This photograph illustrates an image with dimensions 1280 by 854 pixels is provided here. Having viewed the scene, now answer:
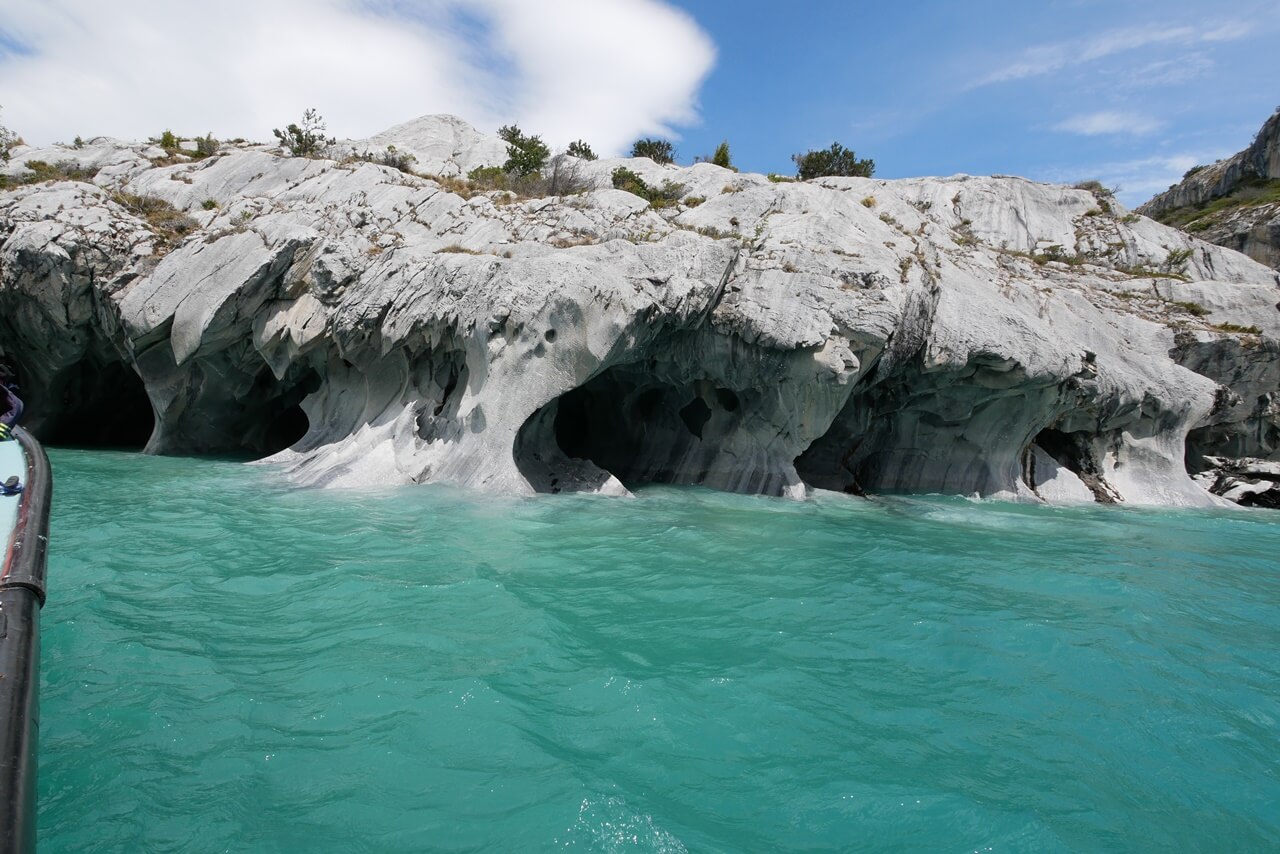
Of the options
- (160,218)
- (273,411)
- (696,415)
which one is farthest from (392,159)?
(696,415)

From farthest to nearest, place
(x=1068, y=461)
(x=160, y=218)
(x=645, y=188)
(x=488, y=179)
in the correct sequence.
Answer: (x=488, y=179), (x=645, y=188), (x=1068, y=461), (x=160, y=218)

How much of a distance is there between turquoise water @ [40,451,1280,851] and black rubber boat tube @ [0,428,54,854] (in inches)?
40.3

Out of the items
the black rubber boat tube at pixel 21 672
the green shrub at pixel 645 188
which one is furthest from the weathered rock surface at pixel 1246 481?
the black rubber boat tube at pixel 21 672

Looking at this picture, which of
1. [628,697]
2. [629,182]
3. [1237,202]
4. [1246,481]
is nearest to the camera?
[628,697]

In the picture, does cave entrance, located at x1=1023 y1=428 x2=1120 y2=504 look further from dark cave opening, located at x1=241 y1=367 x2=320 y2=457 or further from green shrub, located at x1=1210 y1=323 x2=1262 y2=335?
dark cave opening, located at x1=241 y1=367 x2=320 y2=457

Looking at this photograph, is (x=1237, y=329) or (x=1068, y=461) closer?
(x=1068, y=461)

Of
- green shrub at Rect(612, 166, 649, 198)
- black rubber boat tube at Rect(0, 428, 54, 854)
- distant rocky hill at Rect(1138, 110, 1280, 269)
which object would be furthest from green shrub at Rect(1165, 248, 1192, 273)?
black rubber boat tube at Rect(0, 428, 54, 854)

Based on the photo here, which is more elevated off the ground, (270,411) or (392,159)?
(392,159)

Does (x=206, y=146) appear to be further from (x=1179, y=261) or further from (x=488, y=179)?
(x=1179, y=261)

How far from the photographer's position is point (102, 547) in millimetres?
8547

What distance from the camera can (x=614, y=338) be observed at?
1538 centimetres

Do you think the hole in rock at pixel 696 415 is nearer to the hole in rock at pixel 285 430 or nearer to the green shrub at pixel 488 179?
the green shrub at pixel 488 179

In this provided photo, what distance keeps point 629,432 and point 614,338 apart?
695cm

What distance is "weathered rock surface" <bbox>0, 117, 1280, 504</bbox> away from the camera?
53.2 ft
